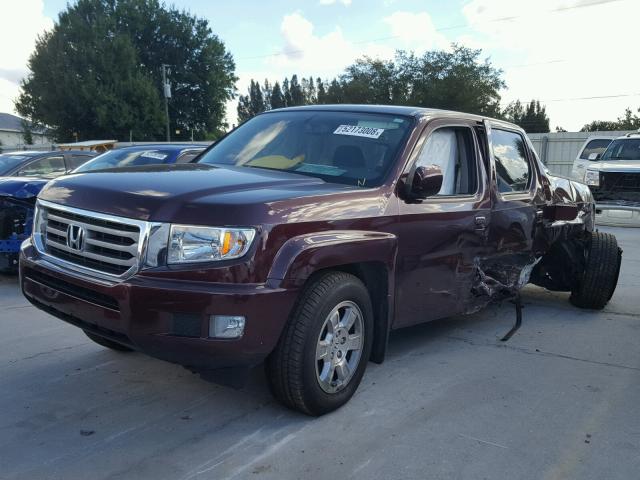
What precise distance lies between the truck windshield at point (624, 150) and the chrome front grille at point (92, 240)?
522 inches

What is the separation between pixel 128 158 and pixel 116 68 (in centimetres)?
4434

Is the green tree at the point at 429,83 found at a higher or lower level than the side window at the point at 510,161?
higher

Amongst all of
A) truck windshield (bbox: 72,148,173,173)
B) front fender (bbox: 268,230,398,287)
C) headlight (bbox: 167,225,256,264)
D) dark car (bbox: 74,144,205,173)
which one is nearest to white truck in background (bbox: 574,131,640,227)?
dark car (bbox: 74,144,205,173)

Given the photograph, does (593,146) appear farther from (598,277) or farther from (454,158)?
(454,158)

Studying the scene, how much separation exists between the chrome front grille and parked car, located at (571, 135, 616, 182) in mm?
14350

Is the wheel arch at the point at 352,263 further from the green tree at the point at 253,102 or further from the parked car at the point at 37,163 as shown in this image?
the green tree at the point at 253,102

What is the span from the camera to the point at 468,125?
15.6 feet

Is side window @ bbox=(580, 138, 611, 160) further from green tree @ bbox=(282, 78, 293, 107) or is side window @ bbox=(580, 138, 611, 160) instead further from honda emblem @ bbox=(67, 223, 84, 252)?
green tree @ bbox=(282, 78, 293, 107)

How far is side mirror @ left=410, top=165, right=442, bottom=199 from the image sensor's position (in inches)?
150

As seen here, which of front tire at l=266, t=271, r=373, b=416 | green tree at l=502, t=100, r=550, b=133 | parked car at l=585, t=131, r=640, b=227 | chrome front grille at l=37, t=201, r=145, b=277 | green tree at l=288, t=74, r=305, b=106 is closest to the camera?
chrome front grille at l=37, t=201, r=145, b=277

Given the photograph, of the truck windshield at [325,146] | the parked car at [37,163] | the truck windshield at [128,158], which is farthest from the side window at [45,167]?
the truck windshield at [325,146]

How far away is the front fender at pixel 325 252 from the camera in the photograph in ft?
10.2

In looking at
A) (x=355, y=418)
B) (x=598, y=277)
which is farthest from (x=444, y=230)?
(x=598, y=277)

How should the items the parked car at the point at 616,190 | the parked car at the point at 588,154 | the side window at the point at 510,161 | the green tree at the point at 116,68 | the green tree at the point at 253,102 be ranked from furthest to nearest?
1. the green tree at the point at 253,102
2. the green tree at the point at 116,68
3. the parked car at the point at 588,154
4. the parked car at the point at 616,190
5. the side window at the point at 510,161
